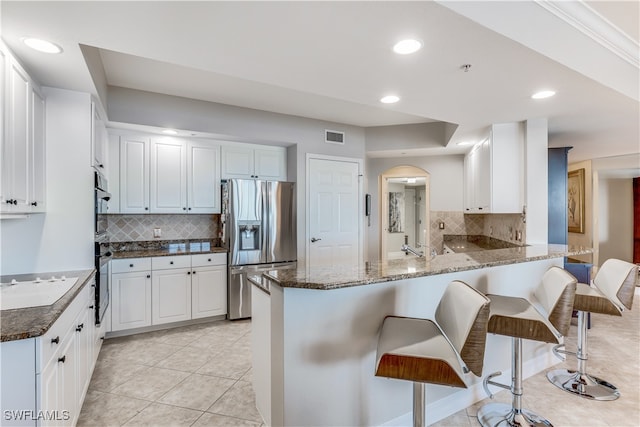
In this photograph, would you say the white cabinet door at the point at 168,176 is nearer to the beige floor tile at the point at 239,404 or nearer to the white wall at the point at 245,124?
the white wall at the point at 245,124

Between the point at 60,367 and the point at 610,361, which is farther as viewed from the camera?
the point at 610,361

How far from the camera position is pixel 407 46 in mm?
1758

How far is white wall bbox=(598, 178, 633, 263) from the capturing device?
6008 mm

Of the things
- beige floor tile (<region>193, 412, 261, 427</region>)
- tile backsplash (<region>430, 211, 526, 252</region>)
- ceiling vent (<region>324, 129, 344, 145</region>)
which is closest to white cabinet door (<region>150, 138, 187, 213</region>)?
ceiling vent (<region>324, 129, 344, 145</region>)

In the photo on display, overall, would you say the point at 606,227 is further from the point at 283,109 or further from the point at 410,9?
the point at 410,9

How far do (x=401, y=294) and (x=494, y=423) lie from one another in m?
1.04

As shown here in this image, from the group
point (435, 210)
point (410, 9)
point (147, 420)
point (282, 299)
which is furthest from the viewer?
point (435, 210)

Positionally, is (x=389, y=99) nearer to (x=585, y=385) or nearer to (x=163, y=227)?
(x=585, y=385)

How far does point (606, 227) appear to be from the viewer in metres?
6.12

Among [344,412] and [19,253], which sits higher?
[19,253]

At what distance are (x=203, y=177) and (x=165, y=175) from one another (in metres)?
0.43

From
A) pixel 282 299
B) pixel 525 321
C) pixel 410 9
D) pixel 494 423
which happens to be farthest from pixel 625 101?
pixel 282 299

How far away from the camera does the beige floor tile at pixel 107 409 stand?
1990 mm

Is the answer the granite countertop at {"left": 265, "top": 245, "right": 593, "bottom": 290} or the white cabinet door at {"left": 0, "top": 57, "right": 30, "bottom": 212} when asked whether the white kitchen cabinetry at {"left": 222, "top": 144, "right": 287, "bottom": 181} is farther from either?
the granite countertop at {"left": 265, "top": 245, "right": 593, "bottom": 290}
